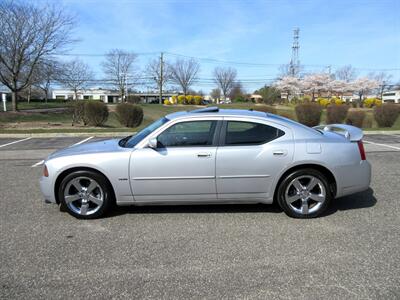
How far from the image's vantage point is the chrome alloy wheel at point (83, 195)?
4164 millimetres

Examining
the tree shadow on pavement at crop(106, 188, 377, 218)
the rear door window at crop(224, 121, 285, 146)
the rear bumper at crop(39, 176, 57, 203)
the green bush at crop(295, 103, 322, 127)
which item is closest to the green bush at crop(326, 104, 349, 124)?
the green bush at crop(295, 103, 322, 127)

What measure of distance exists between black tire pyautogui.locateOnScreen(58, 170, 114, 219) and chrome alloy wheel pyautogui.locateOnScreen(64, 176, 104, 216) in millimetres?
13

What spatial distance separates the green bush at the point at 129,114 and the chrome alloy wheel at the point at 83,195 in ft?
48.7

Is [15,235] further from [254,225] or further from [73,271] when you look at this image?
[254,225]

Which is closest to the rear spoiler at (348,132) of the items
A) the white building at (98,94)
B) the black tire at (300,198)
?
the black tire at (300,198)

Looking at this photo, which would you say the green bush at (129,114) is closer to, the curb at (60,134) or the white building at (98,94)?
the curb at (60,134)

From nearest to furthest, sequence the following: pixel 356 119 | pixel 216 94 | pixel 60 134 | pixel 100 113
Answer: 1. pixel 60 134
2. pixel 356 119
3. pixel 100 113
4. pixel 216 94

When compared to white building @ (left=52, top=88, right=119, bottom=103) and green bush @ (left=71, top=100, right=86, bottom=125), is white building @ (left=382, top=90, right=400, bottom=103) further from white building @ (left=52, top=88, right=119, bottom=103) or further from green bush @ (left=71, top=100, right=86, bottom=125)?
green bush @ (left=71, top=100, right=86, bottom=125)

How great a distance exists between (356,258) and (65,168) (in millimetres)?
3510

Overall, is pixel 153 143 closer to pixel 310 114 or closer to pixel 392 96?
pixel 310 114

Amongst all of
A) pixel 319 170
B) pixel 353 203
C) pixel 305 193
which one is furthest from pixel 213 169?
pixel 353 203

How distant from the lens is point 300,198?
4.17m

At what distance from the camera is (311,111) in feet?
60.2

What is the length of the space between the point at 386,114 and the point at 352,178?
16.1 m
